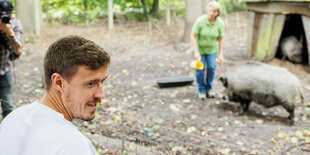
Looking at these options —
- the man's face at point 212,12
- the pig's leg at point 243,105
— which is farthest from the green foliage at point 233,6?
the pig's leg at point 243,105

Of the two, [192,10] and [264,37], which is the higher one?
[192,10]

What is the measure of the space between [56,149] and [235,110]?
5.59m

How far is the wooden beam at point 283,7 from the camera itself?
7.95 metres

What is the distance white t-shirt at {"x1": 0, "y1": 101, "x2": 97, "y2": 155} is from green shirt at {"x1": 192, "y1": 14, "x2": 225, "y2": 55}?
16.5 feet

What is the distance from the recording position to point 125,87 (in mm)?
7395

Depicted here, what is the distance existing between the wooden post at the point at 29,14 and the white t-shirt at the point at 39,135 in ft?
41.4

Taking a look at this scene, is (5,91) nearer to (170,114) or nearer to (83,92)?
(170,114)

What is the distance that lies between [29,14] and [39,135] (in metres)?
13.2

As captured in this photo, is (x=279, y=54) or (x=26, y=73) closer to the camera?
(x=26, y=73)

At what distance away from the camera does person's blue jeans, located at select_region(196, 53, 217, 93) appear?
6176mm

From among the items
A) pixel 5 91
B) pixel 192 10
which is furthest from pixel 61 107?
pixel 192 10

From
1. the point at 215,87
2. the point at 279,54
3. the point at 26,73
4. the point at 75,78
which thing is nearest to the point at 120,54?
the point at 26,73

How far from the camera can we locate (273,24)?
891cm

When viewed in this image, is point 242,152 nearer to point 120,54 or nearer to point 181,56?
point 181,56
